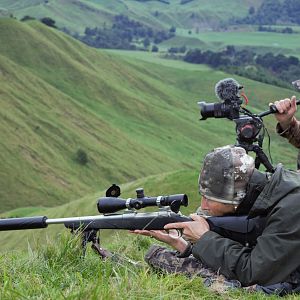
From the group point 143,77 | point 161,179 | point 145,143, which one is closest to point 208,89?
point 143,77

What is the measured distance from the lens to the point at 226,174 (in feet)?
20.5

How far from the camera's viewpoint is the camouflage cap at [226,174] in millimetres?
6262

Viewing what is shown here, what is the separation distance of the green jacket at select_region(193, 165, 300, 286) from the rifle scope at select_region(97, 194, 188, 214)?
0.59m

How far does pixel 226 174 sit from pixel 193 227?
0.84m

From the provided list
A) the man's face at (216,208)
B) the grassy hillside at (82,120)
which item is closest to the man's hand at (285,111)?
the man's face at (216,208)

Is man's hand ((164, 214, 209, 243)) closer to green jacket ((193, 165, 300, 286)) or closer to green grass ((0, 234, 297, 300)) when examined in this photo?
green jacket ((193, 165, 300, 286))

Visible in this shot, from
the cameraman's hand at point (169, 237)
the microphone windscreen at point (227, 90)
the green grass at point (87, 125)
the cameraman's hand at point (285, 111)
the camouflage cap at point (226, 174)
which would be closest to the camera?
the camouflage cap at point (226, 174)

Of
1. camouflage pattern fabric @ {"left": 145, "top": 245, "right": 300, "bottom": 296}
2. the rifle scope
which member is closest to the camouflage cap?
the rifle scope

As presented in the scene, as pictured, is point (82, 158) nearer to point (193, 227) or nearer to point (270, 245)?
point (193, 227)

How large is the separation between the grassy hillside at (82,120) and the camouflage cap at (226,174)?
9296 centimetres

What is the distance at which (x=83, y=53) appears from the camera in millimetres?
167000

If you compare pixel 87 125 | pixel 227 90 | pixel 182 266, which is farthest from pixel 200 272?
pixel 87 125

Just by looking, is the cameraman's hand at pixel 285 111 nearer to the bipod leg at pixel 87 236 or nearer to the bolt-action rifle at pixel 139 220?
the bolt-action rifle at pixel 139 220

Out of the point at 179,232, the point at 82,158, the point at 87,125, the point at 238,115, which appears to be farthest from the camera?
the point at 87,125
